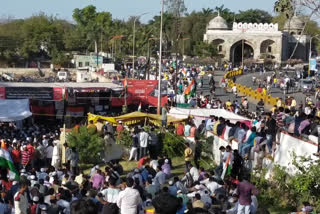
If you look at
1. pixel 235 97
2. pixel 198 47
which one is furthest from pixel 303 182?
pixel 198 47

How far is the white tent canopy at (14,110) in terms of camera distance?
75.7 feet

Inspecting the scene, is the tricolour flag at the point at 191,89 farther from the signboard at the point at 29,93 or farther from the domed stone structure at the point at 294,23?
Answer: the signboard at the point at 29,93

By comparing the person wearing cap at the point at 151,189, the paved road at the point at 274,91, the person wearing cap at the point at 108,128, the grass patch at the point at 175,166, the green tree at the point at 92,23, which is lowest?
the grass patch at the point at 175,166

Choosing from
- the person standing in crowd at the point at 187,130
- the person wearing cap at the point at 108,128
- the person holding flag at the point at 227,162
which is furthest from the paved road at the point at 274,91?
the person holding flag at the point at 227,162

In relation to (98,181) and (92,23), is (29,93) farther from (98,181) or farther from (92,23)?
(92,23)

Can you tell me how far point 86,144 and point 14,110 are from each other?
6858mm

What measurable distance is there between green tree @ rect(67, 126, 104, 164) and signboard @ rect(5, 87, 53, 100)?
10.6m

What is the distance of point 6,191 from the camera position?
1208 cm

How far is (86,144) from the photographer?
18.2 metres

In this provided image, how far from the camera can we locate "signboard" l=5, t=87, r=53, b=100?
28.8 m

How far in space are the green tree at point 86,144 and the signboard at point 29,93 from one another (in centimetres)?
1058

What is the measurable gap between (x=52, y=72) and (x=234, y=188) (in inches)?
2628

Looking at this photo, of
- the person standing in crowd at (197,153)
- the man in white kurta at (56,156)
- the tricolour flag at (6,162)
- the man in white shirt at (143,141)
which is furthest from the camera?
the man in white shirt at (143,141)

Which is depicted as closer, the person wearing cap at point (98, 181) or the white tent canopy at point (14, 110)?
the person wearing cap at point (98, 181)
